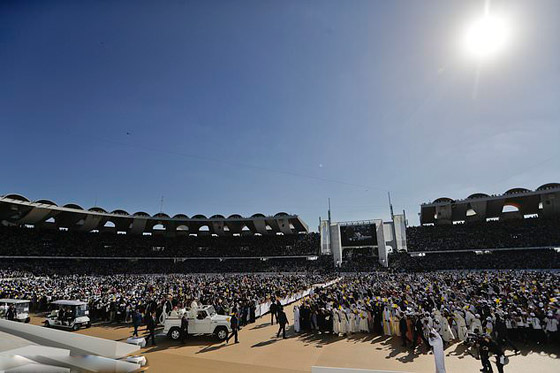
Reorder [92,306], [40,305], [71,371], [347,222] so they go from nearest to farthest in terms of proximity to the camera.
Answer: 1. [71,371]
2. [92,306]
3. [40,305]
4. [347,222]

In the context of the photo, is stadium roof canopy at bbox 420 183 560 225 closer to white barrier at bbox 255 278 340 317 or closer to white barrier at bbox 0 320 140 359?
white barrier at bbox 255 278 340 317

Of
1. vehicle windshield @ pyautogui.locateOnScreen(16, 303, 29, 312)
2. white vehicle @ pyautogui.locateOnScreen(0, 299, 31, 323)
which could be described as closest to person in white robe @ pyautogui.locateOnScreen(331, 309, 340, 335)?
white vehicle @ pyautogui.locateOnScreen(0, 299, 31, 323)

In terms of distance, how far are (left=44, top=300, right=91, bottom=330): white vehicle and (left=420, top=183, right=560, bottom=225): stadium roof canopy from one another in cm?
5157

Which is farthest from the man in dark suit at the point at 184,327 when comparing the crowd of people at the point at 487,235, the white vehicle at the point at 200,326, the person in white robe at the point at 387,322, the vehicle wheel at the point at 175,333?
the crowd of people at the point at 487,235

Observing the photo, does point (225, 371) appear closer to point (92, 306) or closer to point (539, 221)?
point (92, 306)

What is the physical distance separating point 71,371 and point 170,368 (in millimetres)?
6119

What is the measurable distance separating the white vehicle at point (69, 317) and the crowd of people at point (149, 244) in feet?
142

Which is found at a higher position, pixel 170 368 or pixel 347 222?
pixel 347 222

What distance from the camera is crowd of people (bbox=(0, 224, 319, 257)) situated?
49406 millimetres

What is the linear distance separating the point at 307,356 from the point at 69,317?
43.0ft

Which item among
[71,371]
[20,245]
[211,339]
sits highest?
[20,245]

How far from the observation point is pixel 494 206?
4881cm

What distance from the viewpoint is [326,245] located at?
186 feet

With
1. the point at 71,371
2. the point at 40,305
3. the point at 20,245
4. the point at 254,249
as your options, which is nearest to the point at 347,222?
the point at 254,249
